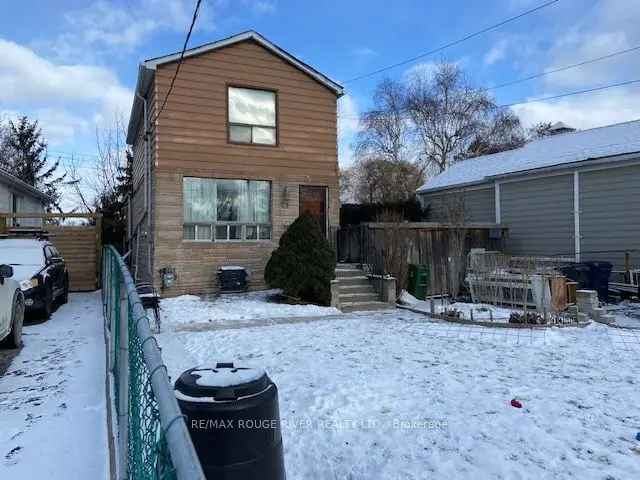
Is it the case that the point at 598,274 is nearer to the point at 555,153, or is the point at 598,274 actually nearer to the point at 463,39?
the point at 555,153

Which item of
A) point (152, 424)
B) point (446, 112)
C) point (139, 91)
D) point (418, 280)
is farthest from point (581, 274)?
point (446, 112)

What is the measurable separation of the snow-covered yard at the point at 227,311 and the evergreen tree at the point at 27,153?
91.0 ft

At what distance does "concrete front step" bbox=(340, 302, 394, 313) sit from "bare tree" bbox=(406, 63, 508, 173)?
2528 cm

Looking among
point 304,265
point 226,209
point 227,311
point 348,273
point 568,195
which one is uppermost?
point 568,195

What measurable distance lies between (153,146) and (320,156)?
440 cm

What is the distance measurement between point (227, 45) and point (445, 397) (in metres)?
10.6

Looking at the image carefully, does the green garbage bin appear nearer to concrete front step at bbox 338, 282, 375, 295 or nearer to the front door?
concrete front step at bbox 338, 282, 375, 295

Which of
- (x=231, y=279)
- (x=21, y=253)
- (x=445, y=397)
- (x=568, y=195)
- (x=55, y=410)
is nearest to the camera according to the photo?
(x=55, y=410)

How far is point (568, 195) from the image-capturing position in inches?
556

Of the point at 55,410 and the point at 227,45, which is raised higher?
the point at 227,45

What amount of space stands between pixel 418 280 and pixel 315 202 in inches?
140

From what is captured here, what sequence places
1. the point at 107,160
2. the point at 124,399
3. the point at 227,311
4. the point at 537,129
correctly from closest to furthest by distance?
the point at 124,399
the point at 227,311
the point at 107,160
the point at 537,129

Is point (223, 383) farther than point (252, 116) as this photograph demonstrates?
No

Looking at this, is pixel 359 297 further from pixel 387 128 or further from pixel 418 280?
pixel 387 128
